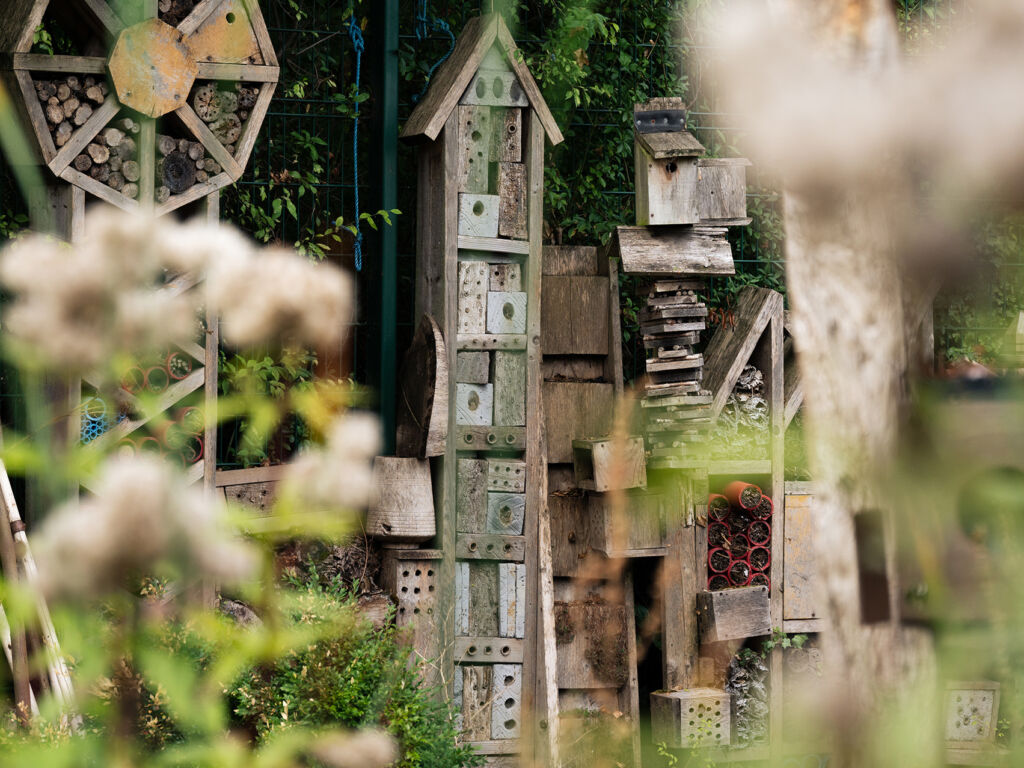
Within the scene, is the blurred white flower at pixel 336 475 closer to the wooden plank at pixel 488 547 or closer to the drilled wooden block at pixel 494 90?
the wooden plank at pixel 488 547

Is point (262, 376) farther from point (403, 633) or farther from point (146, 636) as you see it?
point (146, 636)

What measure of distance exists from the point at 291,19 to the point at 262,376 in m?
1.54

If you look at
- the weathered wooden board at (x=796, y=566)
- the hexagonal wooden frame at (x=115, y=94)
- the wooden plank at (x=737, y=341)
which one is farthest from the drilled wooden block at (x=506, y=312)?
the weathered wooden board at (x=796, y=566)

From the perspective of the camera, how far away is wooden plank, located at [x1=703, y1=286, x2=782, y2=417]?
4863 mm

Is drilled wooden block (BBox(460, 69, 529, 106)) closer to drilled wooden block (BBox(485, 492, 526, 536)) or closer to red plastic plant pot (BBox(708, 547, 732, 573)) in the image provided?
drilled wooden block (BBox(485, 492, 526, 536))

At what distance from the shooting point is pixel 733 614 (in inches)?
188

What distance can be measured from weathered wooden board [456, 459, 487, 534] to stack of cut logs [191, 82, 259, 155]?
1524 millimetres

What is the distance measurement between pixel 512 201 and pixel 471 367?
71cm

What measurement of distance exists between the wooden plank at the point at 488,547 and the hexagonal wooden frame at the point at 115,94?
1681 mm

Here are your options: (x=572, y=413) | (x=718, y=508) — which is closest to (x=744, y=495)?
(x=718, y=508)

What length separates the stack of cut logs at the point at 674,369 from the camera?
4633 millimetres

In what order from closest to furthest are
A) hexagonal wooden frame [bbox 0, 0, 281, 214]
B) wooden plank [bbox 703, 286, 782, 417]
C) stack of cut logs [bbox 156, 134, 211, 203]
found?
1. hexagonal wooden frame [bbox 0, 0, 281, 214]
2. stack of cut logs [bbox 156, 134, 211, 203]
3. wooden plank [bbox 703, 286, 782, 417]

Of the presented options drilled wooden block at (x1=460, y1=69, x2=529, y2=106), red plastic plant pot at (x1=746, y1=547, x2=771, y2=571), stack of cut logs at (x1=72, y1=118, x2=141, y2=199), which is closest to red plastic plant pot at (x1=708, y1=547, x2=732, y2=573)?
red plastic plant pot at (x1=746, y1=547, x2=771, y2=571)

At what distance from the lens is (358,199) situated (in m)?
4.75
